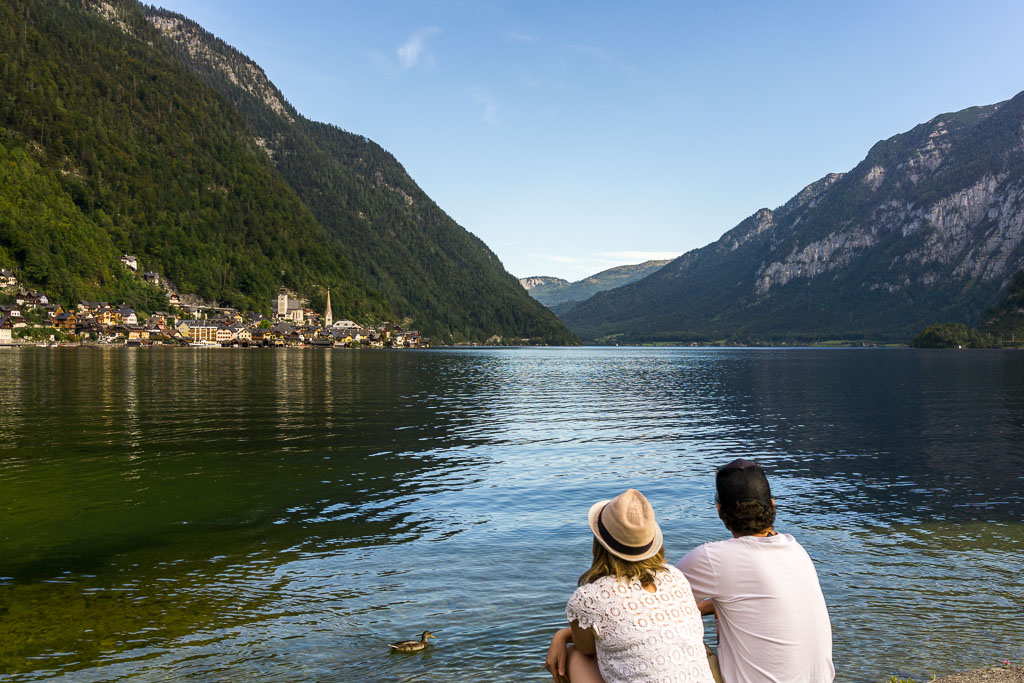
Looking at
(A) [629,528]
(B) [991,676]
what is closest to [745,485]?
(A) [629,528]

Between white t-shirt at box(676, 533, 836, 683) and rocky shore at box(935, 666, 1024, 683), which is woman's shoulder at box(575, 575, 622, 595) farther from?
rocky shore at box(935, 666, 1024, 683)

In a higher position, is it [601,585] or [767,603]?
[601,585]

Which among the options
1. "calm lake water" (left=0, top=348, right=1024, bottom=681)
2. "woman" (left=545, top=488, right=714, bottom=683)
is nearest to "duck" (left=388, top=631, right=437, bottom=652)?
"calm lake water" (left=0, top=348, right=1024, bottom=681)

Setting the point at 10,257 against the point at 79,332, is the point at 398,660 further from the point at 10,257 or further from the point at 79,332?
the point at 10,257

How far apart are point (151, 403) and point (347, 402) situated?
13552mm

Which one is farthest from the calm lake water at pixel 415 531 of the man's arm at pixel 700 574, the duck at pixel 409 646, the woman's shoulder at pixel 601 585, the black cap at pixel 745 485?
the black cap at pixel 745 485

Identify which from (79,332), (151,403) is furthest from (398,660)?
(79,332)

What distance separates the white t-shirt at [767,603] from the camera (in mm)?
5512

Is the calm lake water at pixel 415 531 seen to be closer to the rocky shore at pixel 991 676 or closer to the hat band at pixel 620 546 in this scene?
the rocky shore at pixel 991 676

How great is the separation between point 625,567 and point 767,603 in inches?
47.6

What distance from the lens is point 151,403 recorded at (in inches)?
1930

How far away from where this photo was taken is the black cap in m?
5.59

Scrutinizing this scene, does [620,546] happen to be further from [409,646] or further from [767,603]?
[409,646]

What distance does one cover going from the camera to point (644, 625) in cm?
532
